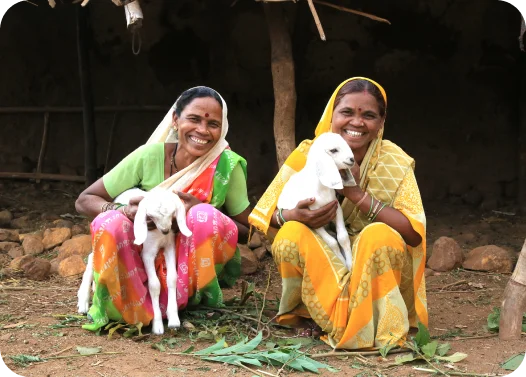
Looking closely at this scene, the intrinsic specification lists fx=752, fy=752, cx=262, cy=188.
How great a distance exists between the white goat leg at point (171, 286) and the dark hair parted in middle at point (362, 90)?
113 cm

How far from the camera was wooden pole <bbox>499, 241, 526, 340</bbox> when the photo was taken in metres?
3.59

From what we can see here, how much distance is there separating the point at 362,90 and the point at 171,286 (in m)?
1.37

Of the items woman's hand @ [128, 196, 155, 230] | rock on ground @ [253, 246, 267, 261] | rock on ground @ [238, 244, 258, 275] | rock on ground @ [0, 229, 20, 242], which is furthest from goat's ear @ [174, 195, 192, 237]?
rock on ground @ [0, 229, 20, 242]

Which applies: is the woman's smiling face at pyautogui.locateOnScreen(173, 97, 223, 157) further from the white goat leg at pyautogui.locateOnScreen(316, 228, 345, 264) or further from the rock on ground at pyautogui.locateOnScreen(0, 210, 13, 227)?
the rock on ground at pyautogui.locateOnScreen(0, 210, 13, 227)

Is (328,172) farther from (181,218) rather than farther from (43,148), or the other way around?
(43,148)

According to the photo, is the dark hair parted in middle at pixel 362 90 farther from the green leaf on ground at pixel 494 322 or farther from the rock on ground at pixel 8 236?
the rock on ground at pixel 8 236

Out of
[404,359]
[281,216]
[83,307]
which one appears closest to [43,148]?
[83,307]

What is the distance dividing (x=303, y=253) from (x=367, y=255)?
32 cm

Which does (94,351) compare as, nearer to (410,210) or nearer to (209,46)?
(410,210)

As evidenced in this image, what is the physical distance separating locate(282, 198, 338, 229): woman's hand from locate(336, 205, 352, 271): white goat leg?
5 cm

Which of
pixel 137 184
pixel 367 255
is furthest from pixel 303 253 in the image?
pixel 137 184

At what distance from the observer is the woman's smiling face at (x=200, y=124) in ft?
12.8

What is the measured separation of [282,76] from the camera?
19.3ft

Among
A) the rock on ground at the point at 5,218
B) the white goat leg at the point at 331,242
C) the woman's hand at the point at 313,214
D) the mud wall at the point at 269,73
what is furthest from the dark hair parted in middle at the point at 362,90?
the rock on ground at the point at 5,218
